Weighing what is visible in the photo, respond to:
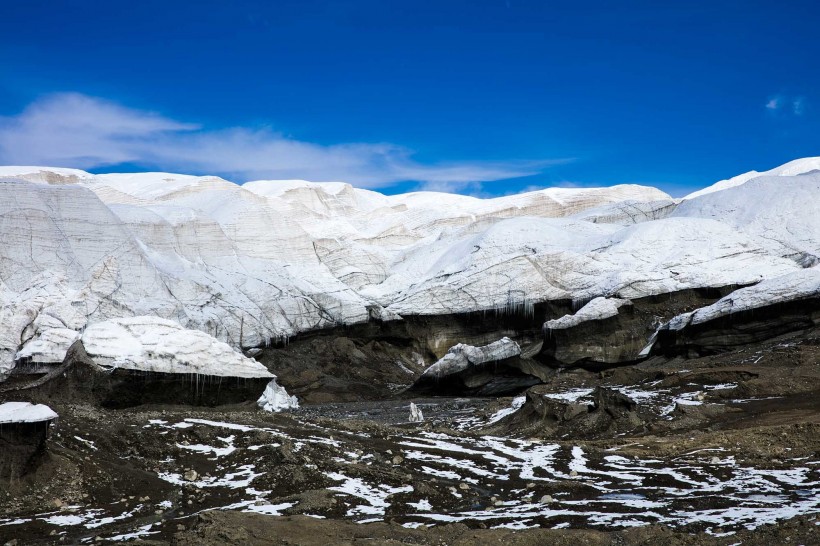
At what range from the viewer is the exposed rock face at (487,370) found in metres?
49.2

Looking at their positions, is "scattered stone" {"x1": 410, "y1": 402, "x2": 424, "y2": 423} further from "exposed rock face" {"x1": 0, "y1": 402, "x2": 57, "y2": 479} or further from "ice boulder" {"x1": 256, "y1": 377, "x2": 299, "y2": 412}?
"exposed rock face" {"x1": 0, "y1": 402, "x2": 57, "y2": 479}

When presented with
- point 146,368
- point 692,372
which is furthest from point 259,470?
point 692,372

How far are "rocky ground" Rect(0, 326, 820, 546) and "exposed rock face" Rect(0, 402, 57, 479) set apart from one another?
0.78 feet

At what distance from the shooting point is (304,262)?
237 ft

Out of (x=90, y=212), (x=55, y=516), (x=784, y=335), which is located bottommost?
(x=55, y=516)

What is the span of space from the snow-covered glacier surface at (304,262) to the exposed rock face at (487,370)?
12442mm

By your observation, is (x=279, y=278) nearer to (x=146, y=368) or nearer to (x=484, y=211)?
(x=146, y=368)

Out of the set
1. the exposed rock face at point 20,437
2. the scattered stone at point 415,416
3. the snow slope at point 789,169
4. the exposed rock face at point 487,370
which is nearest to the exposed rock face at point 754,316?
the exposed rock face at point 487,370

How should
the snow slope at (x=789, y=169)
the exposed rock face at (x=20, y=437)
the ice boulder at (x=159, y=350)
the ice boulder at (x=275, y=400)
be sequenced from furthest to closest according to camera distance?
the snow slope at (x=789, y=169), the ice boulder at (x=275, y=400), the ice boulder at (x=159, y=350), the exposed rock face at (x=20, y=437)

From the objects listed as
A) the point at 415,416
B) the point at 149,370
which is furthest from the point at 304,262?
the point at 149,370

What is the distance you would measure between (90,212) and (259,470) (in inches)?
1798

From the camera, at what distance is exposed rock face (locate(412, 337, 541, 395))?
4922 centimetres

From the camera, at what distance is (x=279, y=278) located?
218 feet

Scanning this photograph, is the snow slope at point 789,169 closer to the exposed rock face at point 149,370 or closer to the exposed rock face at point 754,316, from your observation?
the exposed rock face at point 754,316
